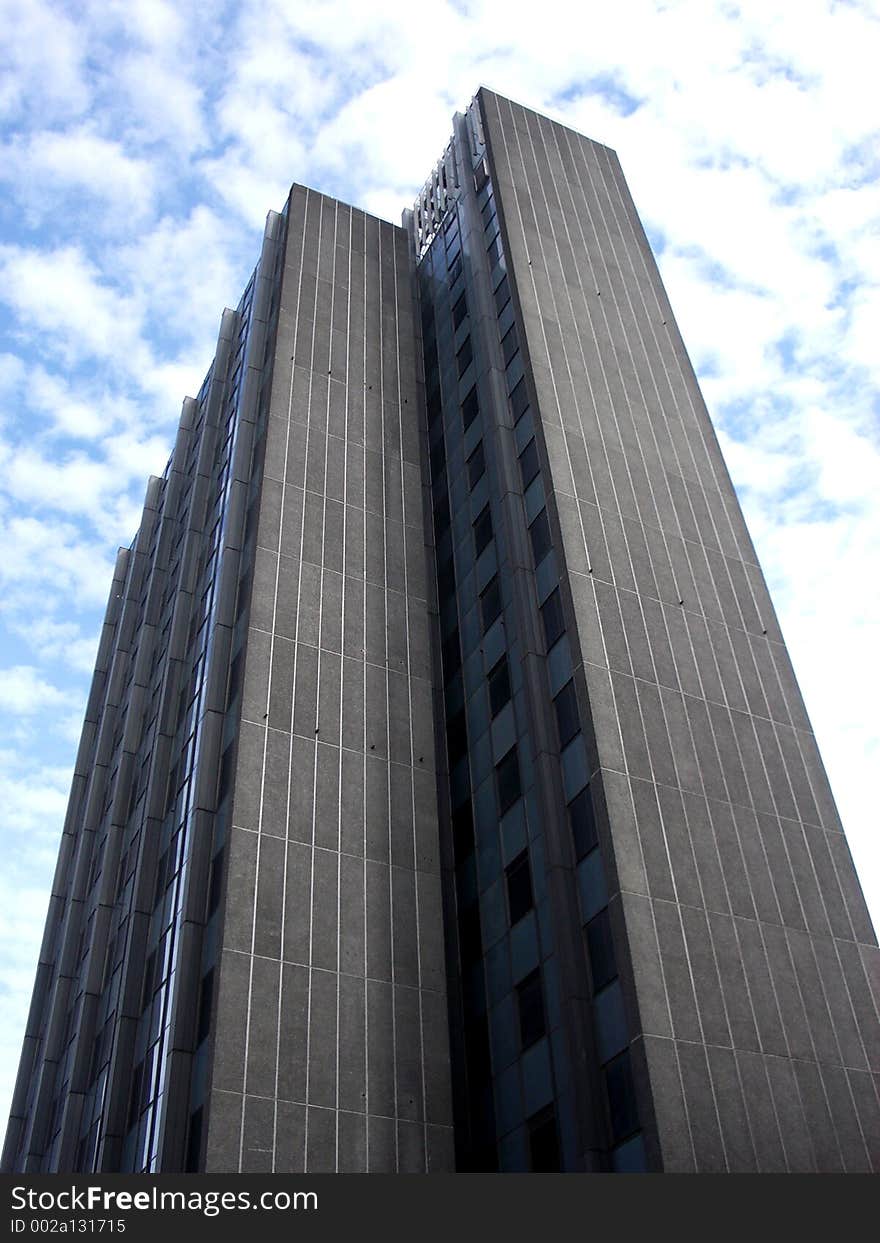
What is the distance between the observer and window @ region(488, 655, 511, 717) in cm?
4731

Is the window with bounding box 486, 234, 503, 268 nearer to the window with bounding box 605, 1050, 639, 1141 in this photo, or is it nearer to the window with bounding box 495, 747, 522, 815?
the window with bounding box 495, 747, 522, 815

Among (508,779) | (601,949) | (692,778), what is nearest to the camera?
(601,949)

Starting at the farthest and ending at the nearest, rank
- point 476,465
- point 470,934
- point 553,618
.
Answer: point 476,465
point 553,618
point 470,934

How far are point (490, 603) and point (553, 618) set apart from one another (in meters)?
6.42

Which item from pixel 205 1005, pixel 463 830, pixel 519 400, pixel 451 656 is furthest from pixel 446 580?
pixel 205 1005

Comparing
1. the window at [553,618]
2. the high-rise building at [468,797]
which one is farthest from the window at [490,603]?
the window at [553,618]

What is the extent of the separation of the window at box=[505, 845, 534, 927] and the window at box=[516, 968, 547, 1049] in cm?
231

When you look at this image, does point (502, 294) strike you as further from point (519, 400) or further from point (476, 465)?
point (476, 465)

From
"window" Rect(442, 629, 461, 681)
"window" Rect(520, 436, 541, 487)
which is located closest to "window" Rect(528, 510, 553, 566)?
"window" Rect(520, 436, 541, 487)

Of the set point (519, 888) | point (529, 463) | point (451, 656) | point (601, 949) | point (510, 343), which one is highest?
point (510, 343)

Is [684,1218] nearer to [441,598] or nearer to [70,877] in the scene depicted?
[441,598]

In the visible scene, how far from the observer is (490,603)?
5141 centimetres

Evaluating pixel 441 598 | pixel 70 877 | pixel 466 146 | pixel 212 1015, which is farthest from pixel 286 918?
pixel 466 146

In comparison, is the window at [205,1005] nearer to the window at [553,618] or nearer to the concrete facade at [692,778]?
the concrete facade at [692,778]
